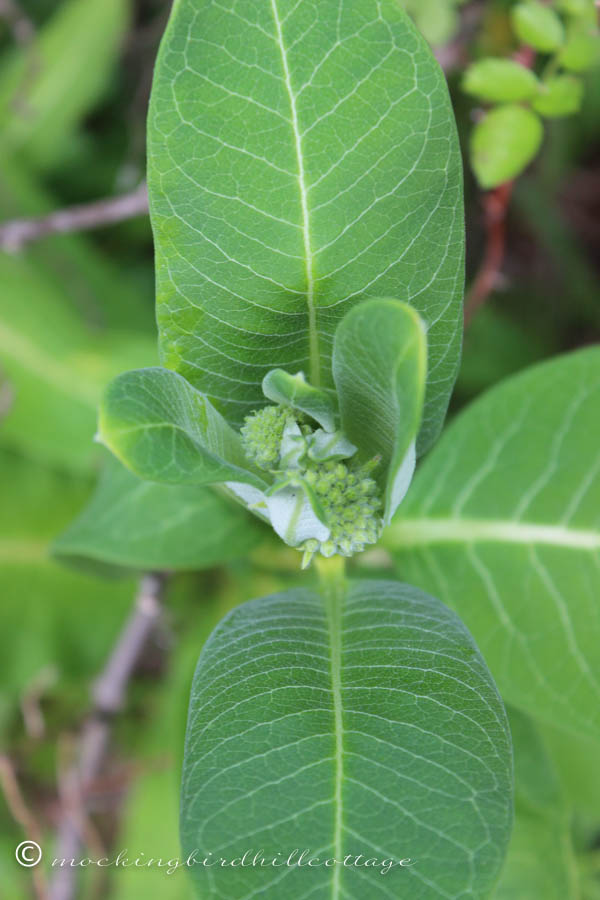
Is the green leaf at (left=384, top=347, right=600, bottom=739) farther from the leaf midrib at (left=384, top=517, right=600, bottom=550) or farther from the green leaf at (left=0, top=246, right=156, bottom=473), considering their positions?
the green leaf at (left=0, top=246, right=156, bottom=473)

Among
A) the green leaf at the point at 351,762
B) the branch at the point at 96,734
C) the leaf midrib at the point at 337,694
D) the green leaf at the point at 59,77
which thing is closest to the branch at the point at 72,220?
the green leaf at the point at 59,77

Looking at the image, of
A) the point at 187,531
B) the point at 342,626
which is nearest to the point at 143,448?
the point at 342,626

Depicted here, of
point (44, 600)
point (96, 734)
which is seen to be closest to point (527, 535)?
point (96, 734)

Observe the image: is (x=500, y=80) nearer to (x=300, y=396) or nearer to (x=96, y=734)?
(x=300, y=396)

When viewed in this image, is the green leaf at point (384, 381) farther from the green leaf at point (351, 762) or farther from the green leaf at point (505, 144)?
the green leaf at point (505, 144)

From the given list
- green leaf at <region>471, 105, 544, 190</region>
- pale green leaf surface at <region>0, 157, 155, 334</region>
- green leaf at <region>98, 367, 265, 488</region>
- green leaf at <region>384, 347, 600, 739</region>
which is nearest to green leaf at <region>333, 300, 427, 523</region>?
green leaf at <region>98, 367, 265, 488</region>

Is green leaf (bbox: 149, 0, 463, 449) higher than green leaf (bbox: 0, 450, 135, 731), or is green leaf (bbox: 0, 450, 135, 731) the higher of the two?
green leaf (bbox: 149, 0, 463, 449)
